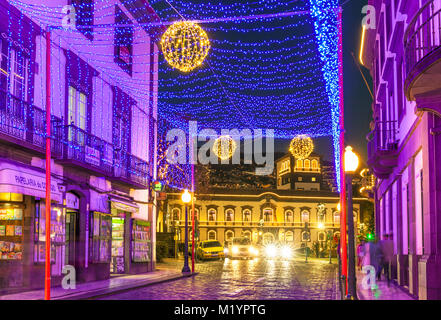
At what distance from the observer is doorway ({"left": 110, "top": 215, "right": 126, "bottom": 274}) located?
28000mm

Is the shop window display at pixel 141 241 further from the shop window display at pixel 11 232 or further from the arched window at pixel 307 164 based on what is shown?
the arched window at pixel 307 164

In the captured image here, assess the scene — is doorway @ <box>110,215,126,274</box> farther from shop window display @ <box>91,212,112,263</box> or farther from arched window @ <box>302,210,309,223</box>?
arched window @ <box>302,210,309,223</box>

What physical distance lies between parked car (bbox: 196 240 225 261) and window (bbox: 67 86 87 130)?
26138 mm

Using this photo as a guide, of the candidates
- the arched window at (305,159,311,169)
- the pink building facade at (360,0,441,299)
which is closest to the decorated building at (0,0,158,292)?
the pink building facade at (360,0,441,299)

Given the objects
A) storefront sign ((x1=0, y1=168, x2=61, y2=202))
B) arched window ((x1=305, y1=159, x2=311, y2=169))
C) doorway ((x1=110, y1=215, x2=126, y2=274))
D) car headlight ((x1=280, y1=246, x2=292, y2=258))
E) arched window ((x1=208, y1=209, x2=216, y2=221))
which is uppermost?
arched window ((x1=305, y1=159, x2=311, y2=169))

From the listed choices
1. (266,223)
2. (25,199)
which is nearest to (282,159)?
(266,223)

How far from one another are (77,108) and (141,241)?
28.4 ft

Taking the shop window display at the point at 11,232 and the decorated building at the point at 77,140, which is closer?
the decorated building at the point at 77,140

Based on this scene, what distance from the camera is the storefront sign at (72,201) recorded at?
22348mm

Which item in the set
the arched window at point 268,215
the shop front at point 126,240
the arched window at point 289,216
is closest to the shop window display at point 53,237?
the shop front at point 126,240

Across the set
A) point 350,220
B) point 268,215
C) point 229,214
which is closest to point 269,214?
point 268,215

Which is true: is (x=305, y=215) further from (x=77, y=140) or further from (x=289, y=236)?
(x=77, y=140)

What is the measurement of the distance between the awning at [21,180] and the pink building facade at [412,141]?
10.6 meters
